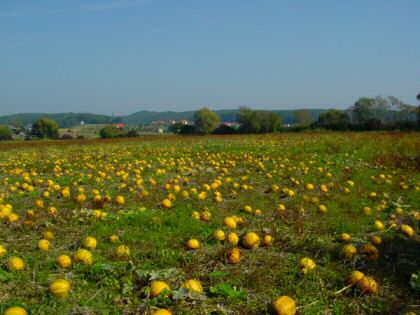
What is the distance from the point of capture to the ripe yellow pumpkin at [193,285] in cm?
404

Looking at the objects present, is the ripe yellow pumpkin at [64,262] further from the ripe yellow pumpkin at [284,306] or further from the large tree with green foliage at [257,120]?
the large tree with green foliage at [257,120]

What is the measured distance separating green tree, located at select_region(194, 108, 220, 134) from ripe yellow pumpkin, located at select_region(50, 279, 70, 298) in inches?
3577

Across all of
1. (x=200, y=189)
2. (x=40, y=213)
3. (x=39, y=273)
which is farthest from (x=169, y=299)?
(x=200, y=189)

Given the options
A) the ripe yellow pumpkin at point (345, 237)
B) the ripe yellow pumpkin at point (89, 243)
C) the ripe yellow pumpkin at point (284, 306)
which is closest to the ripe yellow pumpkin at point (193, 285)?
the ripe yellow pumpkin at point (284, 306)

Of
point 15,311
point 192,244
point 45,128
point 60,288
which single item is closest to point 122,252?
point 192,244

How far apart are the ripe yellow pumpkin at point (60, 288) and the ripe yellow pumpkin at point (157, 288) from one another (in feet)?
2.69

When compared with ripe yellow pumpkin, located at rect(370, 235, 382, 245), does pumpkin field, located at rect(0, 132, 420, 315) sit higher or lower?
lower

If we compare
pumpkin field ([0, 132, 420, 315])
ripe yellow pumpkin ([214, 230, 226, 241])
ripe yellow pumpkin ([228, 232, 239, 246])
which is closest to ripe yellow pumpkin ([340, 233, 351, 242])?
pumpkin field ([0, 132, 420, 315])

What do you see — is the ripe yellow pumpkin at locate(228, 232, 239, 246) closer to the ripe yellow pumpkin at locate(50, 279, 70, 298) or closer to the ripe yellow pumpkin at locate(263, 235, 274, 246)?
the ripe yellow pumpkin at locate(263, 235, 274, 246)

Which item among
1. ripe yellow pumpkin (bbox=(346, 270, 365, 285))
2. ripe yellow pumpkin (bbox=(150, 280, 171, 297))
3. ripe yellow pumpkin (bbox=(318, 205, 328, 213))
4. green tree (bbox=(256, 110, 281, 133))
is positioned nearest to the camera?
ripe yellow pumpkin (bbox=(150, 280, 171, 297))

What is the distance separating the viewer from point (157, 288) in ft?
13.0

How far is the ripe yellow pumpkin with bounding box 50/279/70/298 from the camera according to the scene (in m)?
3.95

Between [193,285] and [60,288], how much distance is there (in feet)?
4.20

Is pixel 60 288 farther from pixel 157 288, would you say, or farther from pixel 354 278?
pixel 354 278
